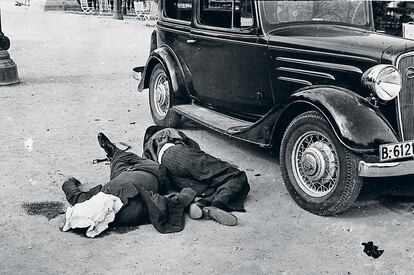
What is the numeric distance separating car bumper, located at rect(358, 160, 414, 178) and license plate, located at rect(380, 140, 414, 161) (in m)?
0.05

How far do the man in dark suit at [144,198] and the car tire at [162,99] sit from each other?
243 centimetres

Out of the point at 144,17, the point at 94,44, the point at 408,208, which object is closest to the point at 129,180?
the point at 408,208

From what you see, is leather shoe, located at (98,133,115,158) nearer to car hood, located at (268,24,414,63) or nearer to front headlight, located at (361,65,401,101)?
car hood, located at (268,24,414,63)

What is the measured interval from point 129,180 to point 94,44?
12126mm

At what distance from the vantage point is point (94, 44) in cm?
1598

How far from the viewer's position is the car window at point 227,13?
5.60 m

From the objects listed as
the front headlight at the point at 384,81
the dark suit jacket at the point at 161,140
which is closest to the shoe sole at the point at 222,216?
the dark suit jacket at the point at 161,140

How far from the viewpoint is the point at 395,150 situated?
14.1 feet

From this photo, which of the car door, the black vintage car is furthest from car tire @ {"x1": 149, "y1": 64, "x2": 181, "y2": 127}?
the car door

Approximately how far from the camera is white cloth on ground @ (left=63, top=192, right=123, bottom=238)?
4.18m

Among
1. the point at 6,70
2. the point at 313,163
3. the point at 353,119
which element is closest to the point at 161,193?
the point at 313,163

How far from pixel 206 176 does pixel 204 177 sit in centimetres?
2

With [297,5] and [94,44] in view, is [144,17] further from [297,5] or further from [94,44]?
Result: [297,5]

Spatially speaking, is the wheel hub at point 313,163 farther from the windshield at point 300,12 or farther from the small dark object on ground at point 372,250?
the windshield at point 300,12
